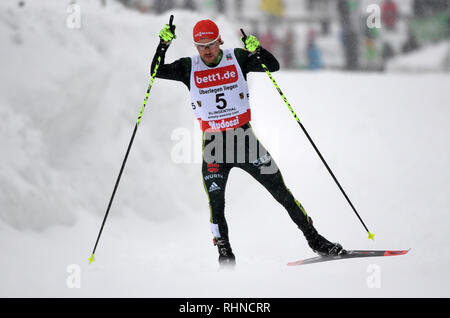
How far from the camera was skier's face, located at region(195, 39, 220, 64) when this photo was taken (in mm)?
4898

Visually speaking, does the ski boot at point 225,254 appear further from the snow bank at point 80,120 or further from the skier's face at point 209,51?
the snow bank at point 80,120

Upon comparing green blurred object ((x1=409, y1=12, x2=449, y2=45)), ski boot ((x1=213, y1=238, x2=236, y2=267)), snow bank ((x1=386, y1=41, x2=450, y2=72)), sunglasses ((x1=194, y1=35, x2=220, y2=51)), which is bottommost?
ski boot ((x1=213, y1=238, x2=236, y2=267))

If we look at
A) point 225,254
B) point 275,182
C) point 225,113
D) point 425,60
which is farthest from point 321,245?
point 425,60

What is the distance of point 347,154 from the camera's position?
9.25 m

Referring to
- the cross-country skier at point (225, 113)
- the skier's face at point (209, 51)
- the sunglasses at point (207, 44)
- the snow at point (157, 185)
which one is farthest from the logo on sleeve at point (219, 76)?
the snow at point (157, 185)

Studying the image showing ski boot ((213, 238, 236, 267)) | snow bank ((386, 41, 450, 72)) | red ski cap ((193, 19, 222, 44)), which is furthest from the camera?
snow bank ((386, 41, 450, 72))

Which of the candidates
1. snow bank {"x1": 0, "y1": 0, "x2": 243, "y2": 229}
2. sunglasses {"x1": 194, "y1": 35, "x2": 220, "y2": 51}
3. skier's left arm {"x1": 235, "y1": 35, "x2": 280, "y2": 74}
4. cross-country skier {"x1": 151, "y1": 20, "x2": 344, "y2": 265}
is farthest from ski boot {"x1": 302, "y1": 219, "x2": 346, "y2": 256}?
snow bank {"x1": 0, "y1": 0, "x2": 243, "y2": 229}

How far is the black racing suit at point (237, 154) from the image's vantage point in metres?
5.13

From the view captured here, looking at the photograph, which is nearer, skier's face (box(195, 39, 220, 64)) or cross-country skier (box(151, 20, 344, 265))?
skier's face (box(195, 39, 220, 64))

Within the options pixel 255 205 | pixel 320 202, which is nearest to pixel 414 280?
pixel 320 202

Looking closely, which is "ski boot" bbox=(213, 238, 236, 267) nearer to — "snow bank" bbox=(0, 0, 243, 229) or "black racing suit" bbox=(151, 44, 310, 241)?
→ "black racing suit" bbox=(151, 44, 310, 241)

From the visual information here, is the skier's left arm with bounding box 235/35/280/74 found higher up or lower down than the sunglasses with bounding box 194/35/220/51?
lower down

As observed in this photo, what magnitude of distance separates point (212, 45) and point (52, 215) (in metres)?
3.13

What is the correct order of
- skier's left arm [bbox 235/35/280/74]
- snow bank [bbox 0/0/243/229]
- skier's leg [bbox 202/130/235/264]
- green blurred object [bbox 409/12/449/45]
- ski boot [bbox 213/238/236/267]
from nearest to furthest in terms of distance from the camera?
skier's left arm [bbox 235/35/280/74] → skier's leg [bbox 202/130/235/264] → ski boot [bbox 213/238/236/267] → snow bank [bbox 0/0/243/229] → green blurred object [bbox 409/12/449/45]
